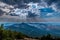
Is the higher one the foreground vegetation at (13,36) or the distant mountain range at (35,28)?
the distant mountain range at (35,28)

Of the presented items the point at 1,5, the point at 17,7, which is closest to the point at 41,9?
the point at 17,7

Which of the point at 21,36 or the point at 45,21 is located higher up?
the point at 45,21

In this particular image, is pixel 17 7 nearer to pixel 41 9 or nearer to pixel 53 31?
pixel 41 9

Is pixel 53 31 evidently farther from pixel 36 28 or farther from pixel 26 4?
pixel 26 4

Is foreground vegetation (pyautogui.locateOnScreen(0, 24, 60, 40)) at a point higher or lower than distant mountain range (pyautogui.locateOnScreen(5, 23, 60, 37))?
lower

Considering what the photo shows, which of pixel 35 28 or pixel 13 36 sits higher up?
pixel 35 28

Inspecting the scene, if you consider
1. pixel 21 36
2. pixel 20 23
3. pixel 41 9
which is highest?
pixel 41 9

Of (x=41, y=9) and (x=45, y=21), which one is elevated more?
(x=41, y=9)

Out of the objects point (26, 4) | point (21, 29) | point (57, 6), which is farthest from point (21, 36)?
point (57, 6)
